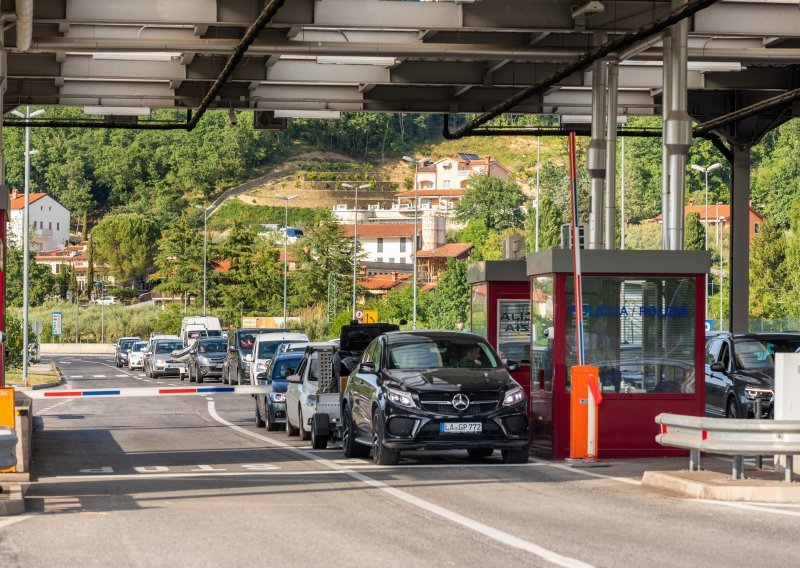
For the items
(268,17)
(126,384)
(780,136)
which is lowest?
(126,384)

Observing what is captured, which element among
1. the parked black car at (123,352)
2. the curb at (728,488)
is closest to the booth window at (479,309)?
the curb at (728,488)

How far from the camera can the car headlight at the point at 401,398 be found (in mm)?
18625

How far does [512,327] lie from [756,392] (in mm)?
3972

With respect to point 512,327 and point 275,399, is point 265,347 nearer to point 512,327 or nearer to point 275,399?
point 275,399

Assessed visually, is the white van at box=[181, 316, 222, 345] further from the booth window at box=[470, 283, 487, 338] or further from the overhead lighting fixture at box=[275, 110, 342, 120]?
the booth window at box=[470, 283, 487, 338]

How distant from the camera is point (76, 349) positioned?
419ft

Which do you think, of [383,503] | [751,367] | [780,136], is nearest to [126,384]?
[751,367]

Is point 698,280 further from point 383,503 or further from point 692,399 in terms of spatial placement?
point 383,503

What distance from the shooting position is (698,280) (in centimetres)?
2067

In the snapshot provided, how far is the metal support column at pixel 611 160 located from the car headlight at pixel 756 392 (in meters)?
3.05

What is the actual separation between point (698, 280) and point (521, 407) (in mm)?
3369

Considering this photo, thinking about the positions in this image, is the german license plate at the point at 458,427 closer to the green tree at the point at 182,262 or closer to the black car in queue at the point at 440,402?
the black car in queue at the point at 440,402

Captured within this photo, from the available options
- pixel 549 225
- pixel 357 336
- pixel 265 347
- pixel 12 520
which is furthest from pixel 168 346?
pixel 12 520

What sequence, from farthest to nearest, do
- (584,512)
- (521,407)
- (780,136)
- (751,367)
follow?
(780,136) < (751,367) < (521,407) < (584,512)
